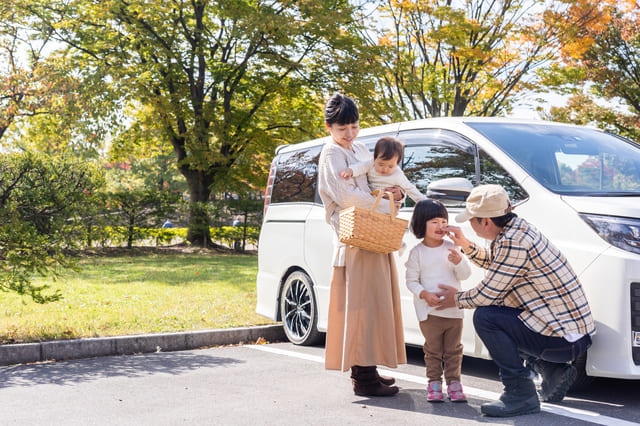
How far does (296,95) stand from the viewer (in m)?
21.4

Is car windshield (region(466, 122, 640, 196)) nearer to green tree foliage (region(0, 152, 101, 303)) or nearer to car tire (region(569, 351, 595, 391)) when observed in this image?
car tire (region(569, 351, 595, 391))

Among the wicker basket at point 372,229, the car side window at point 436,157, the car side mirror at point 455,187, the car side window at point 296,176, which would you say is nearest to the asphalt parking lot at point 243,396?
the wicker basket at point 372,229

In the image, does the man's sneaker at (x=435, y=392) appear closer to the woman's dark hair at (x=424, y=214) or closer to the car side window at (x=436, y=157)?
the woman's dark hair at (x=424, y=214)

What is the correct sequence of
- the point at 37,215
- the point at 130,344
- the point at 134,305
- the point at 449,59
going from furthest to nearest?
the point at 449,59 → the point at 134,305 → the point at 37,215 → the point at 130,344

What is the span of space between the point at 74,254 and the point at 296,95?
15.8 m

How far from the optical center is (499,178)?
461 centimetres

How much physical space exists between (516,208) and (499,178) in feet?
0.98

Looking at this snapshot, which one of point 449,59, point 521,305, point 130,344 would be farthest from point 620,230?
point 449,59

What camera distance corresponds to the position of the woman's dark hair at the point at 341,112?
4.29m

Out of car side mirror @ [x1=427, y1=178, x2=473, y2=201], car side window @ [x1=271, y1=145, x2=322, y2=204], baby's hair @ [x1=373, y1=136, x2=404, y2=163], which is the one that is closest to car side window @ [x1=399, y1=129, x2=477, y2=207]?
car side mirror @ [x1=427, y1=178, x2=473, y2=201]

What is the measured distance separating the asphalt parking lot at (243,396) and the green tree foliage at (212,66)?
14405mm

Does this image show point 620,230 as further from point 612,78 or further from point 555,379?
point 612,78

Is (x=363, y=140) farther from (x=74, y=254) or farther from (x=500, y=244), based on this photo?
(x=74, y=254)

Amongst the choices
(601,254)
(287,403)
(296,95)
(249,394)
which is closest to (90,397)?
(249,394)
